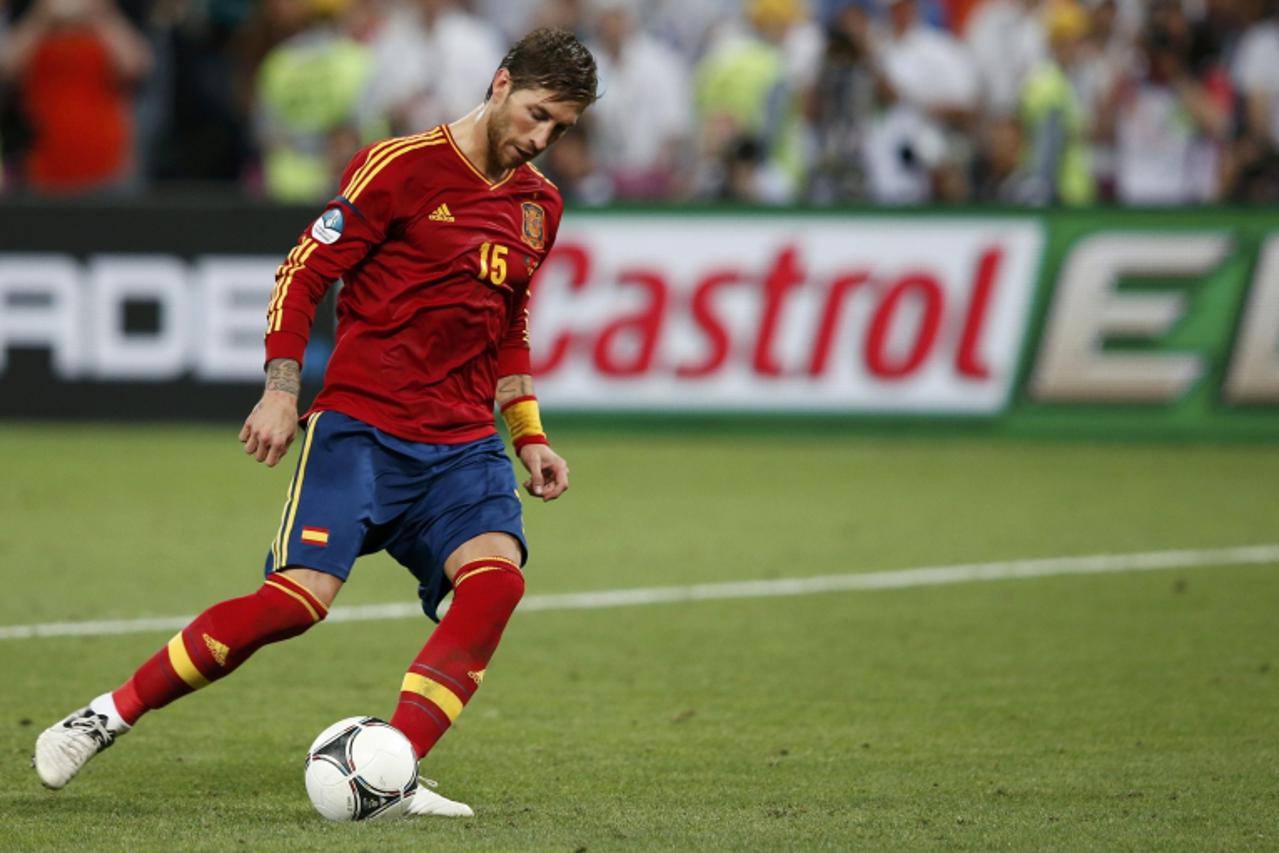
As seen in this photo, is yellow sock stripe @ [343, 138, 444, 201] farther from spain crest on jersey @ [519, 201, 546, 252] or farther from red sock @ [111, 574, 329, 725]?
red sock @ [111, 574, 329, 725]

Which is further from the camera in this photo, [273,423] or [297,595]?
[297,595]

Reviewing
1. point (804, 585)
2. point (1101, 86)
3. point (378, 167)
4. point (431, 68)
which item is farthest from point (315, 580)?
point (1101, 86)

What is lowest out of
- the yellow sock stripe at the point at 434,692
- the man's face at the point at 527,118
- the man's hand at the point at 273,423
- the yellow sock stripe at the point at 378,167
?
the yellow sock stripe at the point at 434,692

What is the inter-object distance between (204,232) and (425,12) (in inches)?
133

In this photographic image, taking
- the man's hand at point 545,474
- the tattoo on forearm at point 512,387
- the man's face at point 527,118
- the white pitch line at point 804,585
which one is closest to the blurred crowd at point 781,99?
the white pitch line at point 804,585

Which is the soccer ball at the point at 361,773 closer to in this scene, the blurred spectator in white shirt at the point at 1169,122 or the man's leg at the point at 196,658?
the man's leg at the point at 196,658

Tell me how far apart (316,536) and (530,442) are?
84 cm

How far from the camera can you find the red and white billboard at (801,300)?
14695 mm

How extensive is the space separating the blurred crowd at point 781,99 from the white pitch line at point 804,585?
5.13 meters

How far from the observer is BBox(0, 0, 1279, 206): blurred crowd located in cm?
1616

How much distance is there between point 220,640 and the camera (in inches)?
224

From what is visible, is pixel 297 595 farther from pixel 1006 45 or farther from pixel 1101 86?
pixel 1006 45

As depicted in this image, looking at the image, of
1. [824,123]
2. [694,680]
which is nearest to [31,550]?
[694,680]

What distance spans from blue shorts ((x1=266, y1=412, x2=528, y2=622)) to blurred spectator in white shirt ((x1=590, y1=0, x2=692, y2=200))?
11.3 meters
